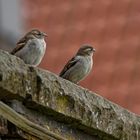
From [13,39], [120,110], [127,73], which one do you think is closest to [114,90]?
[127,73]

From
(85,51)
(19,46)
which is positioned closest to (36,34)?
(19,46)

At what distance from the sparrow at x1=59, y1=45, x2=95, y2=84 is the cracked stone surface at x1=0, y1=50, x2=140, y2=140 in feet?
8.66

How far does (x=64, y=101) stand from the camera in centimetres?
400

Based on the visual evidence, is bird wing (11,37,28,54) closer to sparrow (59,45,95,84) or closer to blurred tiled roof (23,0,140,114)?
sparrow (59,45,95,84)

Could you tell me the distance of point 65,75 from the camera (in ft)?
23.6

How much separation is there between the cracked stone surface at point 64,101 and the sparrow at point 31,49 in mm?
1707

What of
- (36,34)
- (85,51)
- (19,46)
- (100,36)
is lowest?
(19,46)

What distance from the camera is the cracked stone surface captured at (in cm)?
373

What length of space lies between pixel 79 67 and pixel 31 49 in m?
0.92

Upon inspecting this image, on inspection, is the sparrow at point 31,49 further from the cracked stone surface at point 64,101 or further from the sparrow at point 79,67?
the cracked stone surface at point 64,101

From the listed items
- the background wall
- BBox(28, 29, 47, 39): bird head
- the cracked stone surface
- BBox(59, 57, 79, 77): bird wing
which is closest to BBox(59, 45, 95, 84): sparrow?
BBox(59, 57, 79, 77): bird wing

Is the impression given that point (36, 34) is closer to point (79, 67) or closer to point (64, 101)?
point (79, 67)

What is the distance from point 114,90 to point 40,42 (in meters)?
5.33

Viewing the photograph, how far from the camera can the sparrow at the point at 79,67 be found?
7.09 meters
